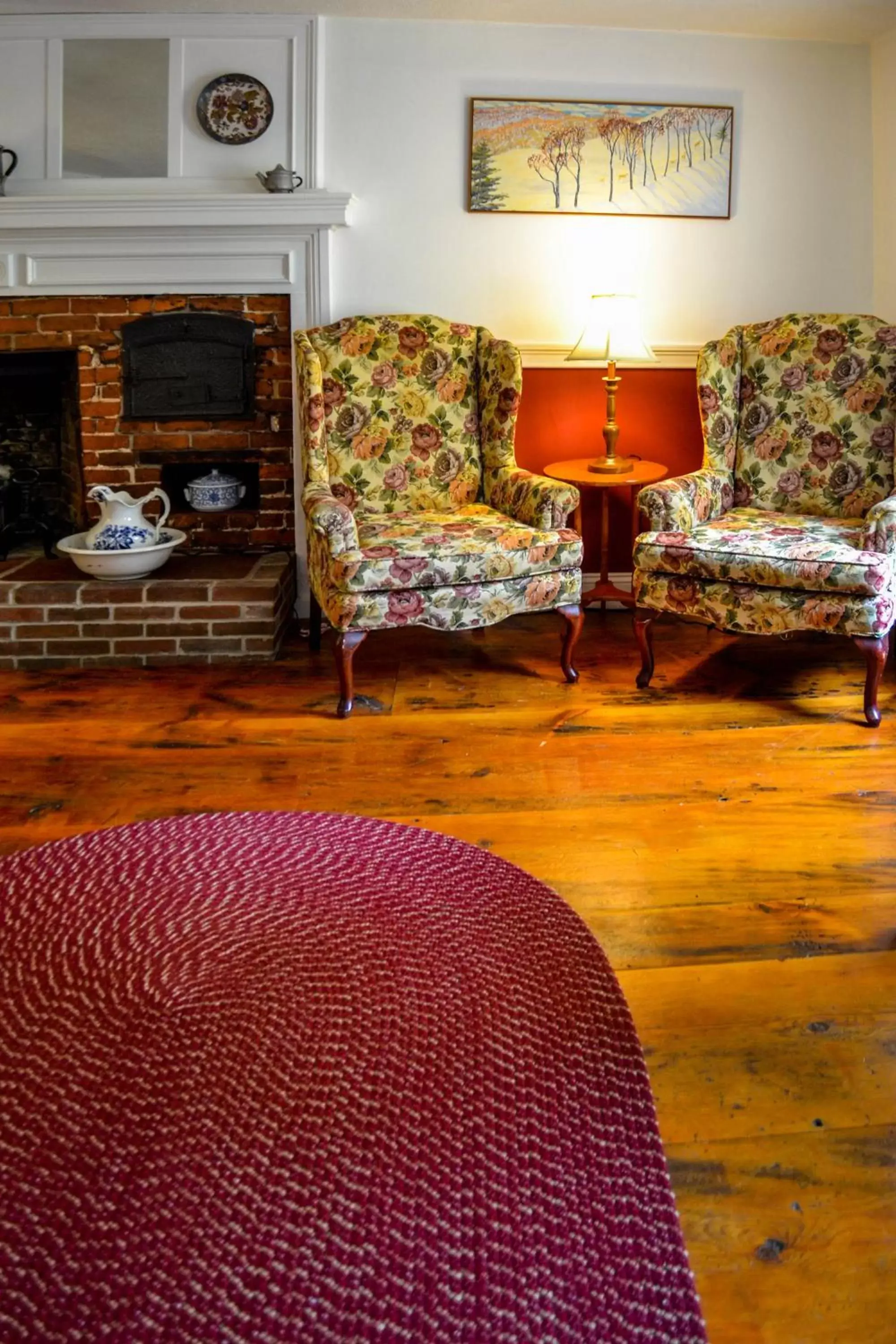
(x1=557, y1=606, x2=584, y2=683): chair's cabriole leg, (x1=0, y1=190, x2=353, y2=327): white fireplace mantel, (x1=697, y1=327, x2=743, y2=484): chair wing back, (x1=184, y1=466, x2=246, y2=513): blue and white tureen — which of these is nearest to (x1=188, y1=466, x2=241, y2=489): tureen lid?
(x1=184, y1=466, x2=246, y2=513): blue and white tureen

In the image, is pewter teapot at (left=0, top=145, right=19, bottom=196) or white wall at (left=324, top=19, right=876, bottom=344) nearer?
pewter teapot at (left=0, top=145, right=19, bottom=196)

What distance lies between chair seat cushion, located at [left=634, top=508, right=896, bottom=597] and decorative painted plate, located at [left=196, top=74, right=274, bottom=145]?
200 centimetres

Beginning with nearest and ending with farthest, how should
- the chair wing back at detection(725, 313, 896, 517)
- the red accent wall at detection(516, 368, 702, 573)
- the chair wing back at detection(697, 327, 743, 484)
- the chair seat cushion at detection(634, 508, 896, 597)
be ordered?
the chair seat cushion at detection(634, 508, 896, 597) → the chair wing back at detection(725, 313, 896, 517) → the chair wing back at detection(697, 327, 743, 484) → the red accent wall at detection(516, 368, 702, 573)

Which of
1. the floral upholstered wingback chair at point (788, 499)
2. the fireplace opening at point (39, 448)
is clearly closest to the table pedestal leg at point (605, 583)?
the floral upholstered wingback chair at point (788, 499)

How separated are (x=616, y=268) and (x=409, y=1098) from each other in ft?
10.8

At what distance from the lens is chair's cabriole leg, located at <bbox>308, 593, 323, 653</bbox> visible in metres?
3.61

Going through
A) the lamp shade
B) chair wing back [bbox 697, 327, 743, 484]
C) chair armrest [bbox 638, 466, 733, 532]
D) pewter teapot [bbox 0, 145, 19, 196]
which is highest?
pewter teapot [bbox 0, 145, 19, 196]

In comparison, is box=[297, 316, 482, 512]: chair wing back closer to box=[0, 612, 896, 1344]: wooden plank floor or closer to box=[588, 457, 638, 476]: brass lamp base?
box=[588, 457, 638, 476]: brass lamp base

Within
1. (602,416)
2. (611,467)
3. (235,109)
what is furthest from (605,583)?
(235,109)

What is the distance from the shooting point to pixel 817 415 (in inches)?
137

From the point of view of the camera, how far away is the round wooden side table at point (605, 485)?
141 inches

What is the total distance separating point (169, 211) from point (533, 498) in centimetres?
159

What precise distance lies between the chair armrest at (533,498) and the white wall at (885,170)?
61.2 inches

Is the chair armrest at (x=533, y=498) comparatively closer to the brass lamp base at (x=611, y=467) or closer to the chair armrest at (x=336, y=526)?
the brass lamp base at (x=611, y=467)
